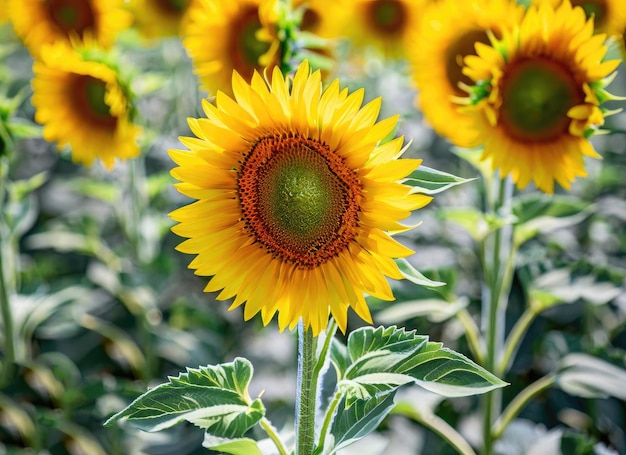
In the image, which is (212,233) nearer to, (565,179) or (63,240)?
(565,179)

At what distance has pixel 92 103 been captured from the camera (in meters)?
1.39

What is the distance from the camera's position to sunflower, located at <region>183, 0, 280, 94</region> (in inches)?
45.4

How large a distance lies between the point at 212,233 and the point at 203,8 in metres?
0.63

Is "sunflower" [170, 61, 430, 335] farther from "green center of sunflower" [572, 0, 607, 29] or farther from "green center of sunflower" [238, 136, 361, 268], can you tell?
"green center of sunflower" [572, 0, 607, 29]

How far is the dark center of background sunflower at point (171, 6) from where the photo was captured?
5.76 feet

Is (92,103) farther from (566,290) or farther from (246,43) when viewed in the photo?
(566,290)

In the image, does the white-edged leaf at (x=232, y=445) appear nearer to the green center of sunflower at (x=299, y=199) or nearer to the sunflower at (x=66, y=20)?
the green center of sunflower at (x=299, y=199)

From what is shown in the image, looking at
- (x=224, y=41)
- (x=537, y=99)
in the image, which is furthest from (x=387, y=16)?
(x=537, y=99)

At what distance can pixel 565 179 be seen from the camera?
1.00 meters

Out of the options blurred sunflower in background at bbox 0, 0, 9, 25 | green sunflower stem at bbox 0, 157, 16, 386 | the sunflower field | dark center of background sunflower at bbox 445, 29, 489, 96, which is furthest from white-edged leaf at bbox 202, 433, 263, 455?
blurred sunflower in background at bbox 0, 0, 9, 25

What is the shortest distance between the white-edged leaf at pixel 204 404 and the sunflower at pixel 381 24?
1.25 meters

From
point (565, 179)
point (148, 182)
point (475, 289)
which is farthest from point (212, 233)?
point (475, 289)

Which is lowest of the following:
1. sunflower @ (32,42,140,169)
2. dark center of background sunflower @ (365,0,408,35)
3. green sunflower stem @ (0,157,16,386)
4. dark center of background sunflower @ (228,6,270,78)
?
green sunflower stem @ (0,157,16,386)

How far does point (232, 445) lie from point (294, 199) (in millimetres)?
255
